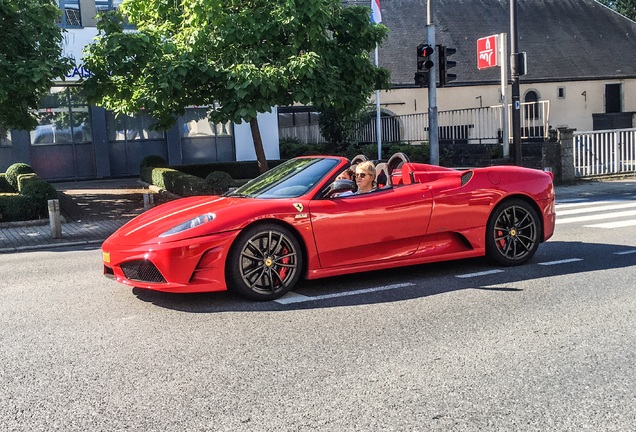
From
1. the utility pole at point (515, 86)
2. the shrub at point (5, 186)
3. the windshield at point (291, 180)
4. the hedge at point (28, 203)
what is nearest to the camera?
the windshield at point (291, 180)

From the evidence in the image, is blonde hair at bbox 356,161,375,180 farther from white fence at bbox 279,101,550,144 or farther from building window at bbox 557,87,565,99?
building window at bbox 557,87,565,99

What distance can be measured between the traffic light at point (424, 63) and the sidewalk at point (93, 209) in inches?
184

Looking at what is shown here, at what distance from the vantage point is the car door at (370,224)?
6.74 m

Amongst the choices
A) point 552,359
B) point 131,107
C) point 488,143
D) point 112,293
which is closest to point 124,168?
point 131,107

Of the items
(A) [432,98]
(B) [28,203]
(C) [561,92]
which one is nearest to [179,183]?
(B) [28,203]

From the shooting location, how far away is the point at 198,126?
2884 cm

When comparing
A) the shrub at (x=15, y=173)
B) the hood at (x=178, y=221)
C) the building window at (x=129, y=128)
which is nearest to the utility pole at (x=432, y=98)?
the hood at (x=178, y=221)

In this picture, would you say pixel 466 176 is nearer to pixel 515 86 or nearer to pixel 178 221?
pixel 178 221

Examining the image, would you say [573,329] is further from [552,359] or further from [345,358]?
[345,358]

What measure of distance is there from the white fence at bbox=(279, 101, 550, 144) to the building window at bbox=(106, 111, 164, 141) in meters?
7.87

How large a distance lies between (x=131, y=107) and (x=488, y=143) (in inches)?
518

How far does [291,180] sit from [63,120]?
2177cm

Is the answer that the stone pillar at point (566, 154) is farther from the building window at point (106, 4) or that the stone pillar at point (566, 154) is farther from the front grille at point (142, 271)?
the front grille at point (142, 271)

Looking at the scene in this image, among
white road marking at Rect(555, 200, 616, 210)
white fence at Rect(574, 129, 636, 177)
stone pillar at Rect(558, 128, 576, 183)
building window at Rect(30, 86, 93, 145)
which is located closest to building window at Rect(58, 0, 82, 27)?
building window at Rect(30, 86, 93, 145)
